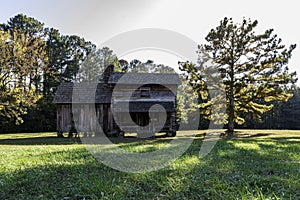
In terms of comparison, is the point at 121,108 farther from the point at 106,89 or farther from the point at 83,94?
the point at 83,94

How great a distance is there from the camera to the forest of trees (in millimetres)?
22297

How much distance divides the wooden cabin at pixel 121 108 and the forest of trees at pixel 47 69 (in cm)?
322

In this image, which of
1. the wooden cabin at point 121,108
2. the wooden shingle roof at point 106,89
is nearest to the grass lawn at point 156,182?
the wooden cabin at point 121,108

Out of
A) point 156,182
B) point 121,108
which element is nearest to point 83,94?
point 121,108

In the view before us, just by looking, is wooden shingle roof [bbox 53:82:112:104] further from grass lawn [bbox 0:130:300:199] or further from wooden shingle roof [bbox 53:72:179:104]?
grass lawn [bbox 0:130:300:199]

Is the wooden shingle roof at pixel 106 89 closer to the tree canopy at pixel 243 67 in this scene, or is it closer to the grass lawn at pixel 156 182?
the tree canopy at pixel 243 67

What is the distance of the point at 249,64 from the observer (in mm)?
24188

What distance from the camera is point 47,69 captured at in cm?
3216

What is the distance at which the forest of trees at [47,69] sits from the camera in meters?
22.3

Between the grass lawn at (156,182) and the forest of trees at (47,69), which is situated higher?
the forest of trees at (47,69)

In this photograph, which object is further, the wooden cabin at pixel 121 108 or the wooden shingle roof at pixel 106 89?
the wooden shingle roof at pixel 106 89

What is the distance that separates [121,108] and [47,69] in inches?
Answer: 583

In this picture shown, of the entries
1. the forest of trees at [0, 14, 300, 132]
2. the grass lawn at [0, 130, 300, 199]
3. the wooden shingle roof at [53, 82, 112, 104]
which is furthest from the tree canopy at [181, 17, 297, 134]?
the grass lawn at [0, 130, 300, 199]

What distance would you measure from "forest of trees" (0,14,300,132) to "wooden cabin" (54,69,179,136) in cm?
322
